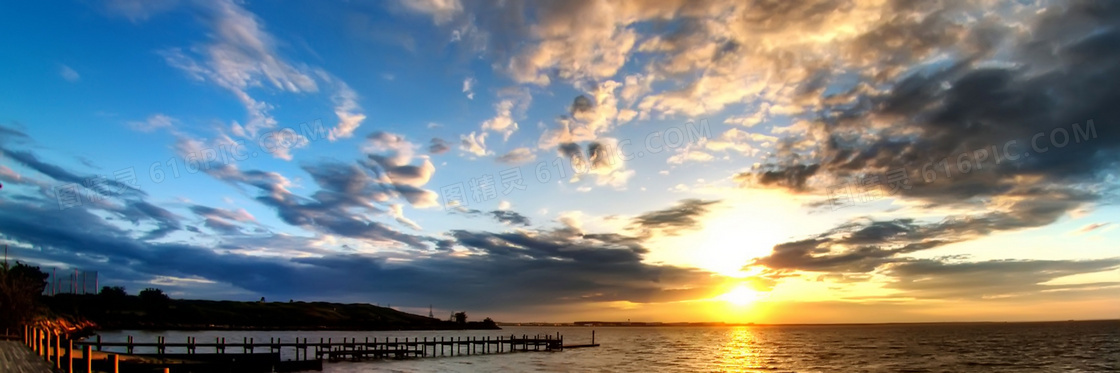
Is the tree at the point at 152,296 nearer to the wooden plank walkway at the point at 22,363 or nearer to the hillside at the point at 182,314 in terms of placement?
the hillside at the point at 182,314

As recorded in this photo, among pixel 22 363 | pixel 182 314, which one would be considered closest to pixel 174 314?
pixel 182 314

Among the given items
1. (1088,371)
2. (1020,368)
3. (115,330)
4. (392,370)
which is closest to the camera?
(392,370)

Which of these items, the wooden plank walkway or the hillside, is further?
the hillside

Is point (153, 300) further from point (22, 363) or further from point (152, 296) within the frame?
point (22, 363)

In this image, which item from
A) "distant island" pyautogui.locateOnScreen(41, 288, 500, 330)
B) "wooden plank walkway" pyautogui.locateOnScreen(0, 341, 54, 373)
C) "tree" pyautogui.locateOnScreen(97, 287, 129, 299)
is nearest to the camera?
"wooden plank walkway" pyautogui.locateOnScreen(0, 341, 54, 373)

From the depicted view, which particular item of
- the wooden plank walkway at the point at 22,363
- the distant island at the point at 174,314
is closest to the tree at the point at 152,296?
the distant island at the point at 174,314

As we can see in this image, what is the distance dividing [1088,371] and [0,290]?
327 feet

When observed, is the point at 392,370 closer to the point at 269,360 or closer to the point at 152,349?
the point at 269,360

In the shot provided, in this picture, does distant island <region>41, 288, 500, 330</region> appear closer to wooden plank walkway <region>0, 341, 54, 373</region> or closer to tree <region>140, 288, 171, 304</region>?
tree <region>140, 288, 171, 304</region>

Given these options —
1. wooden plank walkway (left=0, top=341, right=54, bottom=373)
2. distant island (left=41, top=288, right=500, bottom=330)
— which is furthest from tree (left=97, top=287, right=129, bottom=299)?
wooden plank walkway (left=0, top=341, right=54, bottom=373)

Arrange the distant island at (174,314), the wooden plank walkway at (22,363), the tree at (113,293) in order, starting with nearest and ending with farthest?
1. the wooden plank walkway at (22,363)
2. the distant island at (174,314)
3. the tree at (113,293)

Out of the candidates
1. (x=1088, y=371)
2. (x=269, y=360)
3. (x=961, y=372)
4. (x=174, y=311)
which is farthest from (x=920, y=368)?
(x=174, y=311)

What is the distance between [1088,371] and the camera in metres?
60.5

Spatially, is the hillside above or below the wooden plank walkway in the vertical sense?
below
